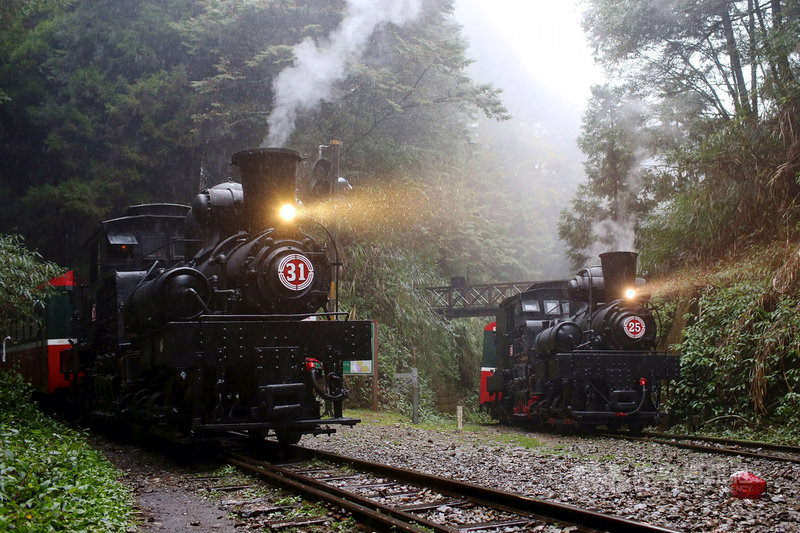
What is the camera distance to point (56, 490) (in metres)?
4.97

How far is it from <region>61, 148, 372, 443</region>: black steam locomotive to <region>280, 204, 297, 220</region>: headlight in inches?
0.4

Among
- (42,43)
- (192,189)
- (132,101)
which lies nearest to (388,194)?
(192,189)

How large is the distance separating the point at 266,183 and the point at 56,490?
3.80 meters

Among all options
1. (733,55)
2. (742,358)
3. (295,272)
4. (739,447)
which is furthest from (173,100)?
(739,447)

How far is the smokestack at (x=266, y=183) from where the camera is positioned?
7.68 m

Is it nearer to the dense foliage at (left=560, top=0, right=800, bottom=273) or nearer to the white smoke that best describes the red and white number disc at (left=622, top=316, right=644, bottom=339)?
the dense foliage at (left=560, top=0, right=800, bottom=273)

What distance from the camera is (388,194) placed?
24266 millimetres

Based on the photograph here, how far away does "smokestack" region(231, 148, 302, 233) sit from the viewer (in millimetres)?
7680

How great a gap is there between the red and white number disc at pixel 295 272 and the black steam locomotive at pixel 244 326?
11mm

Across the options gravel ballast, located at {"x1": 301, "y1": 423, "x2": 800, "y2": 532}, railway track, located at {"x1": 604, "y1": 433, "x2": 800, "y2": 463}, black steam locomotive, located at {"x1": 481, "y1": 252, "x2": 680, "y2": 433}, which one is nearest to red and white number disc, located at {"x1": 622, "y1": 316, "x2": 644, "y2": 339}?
black steam locomotive, located at {"x1": 481, "y1": 252, "x2": 680, "y2": 433}

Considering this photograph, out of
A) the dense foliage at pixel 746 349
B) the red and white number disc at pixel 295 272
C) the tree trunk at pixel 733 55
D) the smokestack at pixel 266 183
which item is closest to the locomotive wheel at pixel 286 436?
the red and white number disc at pixel 295 272

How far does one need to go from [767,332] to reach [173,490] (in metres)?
8.58

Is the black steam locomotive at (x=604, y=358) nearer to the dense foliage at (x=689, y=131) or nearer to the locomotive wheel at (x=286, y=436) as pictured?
the dense foliage at (x=689, y=131)

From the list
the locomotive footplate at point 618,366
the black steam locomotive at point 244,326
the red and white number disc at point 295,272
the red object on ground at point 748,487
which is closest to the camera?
the red object on ground at point 748,487
